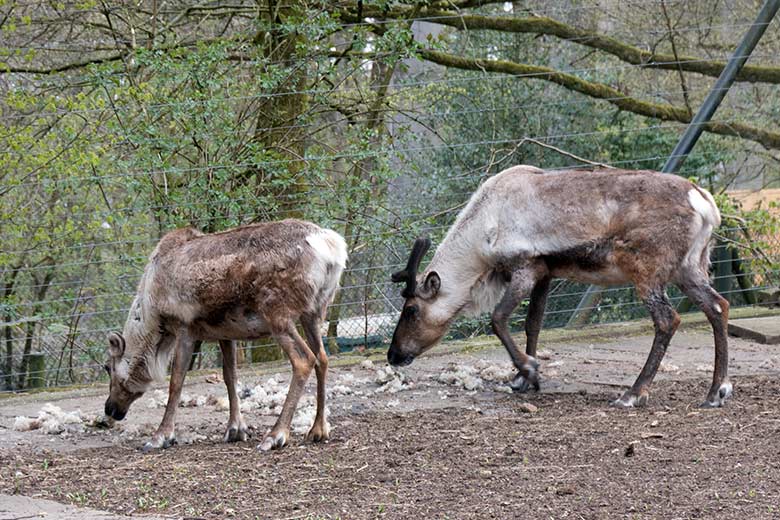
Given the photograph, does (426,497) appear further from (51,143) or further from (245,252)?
(51,143)

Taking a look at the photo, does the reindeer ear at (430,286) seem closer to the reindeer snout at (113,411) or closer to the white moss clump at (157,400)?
the white moss clump at (157,400)

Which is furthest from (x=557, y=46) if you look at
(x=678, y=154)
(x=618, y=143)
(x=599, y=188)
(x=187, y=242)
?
(x=187, y=242)

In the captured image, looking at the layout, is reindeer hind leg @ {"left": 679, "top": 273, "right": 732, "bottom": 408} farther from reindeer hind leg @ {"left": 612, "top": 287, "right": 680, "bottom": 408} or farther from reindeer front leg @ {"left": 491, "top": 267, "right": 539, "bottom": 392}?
reindeer front leg @ {"left": 491, "top": 267, "right": 539, "bottom": 392}

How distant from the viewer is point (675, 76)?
13.2 m

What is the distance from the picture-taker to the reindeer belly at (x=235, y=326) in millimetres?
6355

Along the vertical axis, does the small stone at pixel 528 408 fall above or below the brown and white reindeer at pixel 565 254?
below

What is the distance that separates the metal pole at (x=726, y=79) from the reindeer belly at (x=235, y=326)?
178 inches

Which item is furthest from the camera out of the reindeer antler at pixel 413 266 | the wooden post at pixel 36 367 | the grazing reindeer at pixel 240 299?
the wooden post at pixel 36 367

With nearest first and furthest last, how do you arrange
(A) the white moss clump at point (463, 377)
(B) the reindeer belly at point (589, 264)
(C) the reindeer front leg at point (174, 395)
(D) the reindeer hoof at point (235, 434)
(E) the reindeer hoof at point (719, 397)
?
(C) the reindeer front leg at point (174, 395)
(D) the reindeer hoof at point (235, 434)
(E) the reindeer hoof at point (719, 397)
(B) the reindeer belly at point (589, 264)
(A) the white moss clump at point (463, 377)

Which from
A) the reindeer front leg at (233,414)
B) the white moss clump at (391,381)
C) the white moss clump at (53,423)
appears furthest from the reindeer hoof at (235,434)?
the white moss clump at (391,381)

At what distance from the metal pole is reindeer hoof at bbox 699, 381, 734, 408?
2901 millimetres

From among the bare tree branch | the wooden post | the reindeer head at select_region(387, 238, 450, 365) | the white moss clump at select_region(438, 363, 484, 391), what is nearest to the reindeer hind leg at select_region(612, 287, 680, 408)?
the white moss clump at select_region(438, 363, 484, 391)

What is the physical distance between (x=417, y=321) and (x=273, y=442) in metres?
2.08

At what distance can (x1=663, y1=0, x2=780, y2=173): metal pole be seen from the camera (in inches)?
362
